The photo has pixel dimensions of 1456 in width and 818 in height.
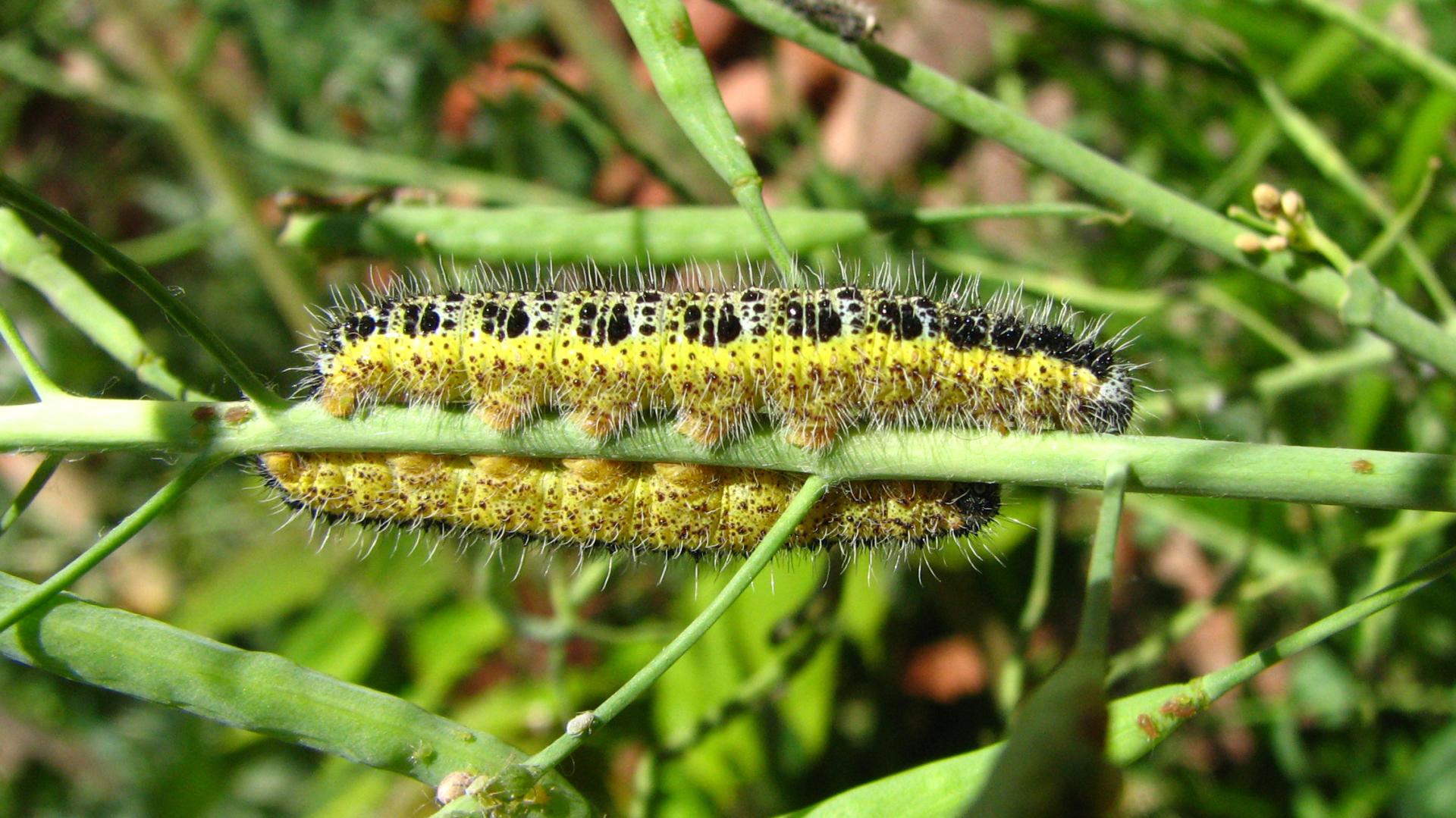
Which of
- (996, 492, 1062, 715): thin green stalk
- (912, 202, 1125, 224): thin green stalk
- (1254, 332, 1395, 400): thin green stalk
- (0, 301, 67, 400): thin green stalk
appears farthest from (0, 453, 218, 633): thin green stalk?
(1254, 332, 1395, 400): thin green stalk

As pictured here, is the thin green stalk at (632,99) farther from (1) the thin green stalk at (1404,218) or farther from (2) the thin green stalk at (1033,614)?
(1) the thin green stalk at (1404,218)

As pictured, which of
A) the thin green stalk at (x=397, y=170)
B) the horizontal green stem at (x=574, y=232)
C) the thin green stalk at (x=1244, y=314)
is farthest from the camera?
the thin green stalk at (x=397, y=170)

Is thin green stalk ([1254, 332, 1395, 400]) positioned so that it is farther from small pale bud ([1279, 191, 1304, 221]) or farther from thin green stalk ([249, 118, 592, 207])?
thin green stalk ([249, 118, 592, 207])

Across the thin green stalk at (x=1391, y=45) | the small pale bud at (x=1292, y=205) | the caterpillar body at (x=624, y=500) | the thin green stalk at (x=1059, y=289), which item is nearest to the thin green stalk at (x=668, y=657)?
the caterpillar body at (x=624, y=500)

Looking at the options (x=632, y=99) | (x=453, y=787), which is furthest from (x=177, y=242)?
(x=453, y=787)

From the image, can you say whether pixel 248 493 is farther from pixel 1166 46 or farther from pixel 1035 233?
pixel 1166 46

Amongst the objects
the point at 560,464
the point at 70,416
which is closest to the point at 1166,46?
the point at 560,464
